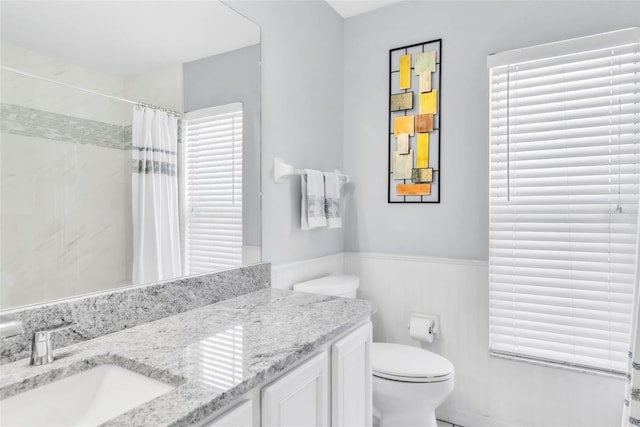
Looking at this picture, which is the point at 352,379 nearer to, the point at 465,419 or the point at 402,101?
the point at 465,419

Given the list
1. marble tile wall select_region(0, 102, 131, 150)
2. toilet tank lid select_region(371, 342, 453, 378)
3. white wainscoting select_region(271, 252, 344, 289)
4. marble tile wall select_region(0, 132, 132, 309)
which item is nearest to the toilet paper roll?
toilet tank lid select_region(371, 342, 453, 378)

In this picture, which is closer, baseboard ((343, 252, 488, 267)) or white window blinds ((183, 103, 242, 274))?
white window blinds ((183, 103, 242, 274))

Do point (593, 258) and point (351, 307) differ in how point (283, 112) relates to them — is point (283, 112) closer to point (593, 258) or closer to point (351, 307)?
point (351, 307)

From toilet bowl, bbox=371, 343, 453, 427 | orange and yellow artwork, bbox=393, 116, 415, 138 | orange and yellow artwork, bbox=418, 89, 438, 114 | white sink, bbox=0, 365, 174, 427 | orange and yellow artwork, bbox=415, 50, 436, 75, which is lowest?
toilet bowl, bbox=371, 343, 453, 427

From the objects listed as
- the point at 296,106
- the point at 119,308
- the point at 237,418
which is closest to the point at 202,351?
the point at 237,418

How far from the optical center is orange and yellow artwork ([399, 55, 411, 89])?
219 cm

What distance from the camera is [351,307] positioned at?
4.48 feet

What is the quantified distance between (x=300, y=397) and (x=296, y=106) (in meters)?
1.45

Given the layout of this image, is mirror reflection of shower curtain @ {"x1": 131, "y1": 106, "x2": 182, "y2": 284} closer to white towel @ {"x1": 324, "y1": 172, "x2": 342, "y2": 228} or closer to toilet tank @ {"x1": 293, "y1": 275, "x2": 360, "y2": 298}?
toilet tank @ {"x1": 293, "y1": 275, "x2": 360, "y2": 298}

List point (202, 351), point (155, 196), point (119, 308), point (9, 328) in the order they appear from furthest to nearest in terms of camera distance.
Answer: point (155, 196) < point (119, 308) < point (202, 351) < point (9, 328)

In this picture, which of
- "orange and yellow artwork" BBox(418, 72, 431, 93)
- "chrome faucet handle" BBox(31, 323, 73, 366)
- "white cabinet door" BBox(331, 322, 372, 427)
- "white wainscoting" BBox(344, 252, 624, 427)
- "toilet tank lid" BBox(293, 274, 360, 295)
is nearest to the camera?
"chrome faucet handle" BBox(31, 323, 73, 366)

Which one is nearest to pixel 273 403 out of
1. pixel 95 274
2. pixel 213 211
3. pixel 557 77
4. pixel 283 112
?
pixel 95 274

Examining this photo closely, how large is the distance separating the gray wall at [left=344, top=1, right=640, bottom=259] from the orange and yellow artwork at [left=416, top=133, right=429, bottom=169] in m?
0.09

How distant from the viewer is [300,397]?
3.37 ft
